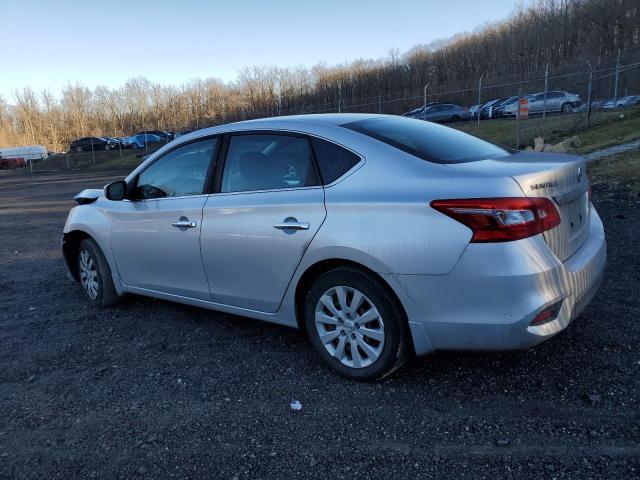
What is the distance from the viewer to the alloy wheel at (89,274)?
16.3ft

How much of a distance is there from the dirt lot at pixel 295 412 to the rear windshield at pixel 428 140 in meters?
1.33

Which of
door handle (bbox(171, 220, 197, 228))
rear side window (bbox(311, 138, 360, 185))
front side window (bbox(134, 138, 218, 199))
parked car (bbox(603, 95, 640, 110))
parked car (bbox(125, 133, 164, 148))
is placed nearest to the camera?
rear side window (bbox(311, 138, 360, 185))

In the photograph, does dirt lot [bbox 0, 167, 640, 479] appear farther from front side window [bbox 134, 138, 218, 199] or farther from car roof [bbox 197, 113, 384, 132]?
car roof [bbox 197, 113, 384, 132]

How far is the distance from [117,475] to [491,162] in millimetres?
2661

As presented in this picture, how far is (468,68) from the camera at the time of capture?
51.8 meters

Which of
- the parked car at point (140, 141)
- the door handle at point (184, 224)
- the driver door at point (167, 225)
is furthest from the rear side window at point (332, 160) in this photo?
the parked car at point (140, 141)

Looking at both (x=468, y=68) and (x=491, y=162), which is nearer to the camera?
(x=491, y=162)

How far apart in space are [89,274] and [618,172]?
903cm

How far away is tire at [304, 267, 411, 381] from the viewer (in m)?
2.97

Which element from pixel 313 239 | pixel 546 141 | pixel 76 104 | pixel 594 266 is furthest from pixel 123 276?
pixel 76 104

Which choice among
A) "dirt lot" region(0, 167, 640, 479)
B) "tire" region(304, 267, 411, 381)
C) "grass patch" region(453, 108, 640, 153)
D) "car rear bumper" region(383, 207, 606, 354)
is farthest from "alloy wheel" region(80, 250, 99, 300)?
"grass patch" region(453, 108, 640, 153)

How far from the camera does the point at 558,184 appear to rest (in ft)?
9.67

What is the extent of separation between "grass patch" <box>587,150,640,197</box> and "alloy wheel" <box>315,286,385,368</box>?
6.62m

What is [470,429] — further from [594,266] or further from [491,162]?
[491,162]
